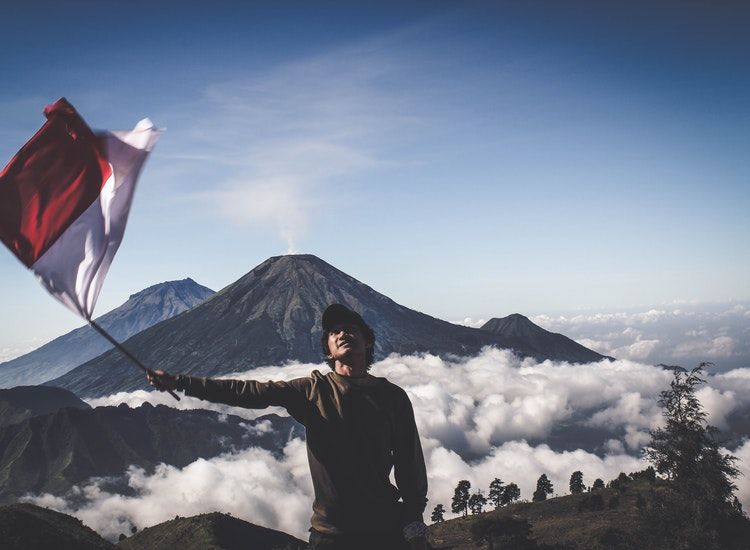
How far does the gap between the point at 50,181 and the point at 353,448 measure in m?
4.81

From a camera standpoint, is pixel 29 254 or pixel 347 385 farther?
pixel 29 254

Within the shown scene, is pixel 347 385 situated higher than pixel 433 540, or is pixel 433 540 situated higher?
pixel 347 385

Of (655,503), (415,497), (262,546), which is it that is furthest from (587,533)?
(262,546)

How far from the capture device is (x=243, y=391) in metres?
4.23

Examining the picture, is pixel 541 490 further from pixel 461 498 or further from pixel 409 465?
pixel 409 465

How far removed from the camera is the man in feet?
13.9

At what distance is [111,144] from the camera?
6316mm

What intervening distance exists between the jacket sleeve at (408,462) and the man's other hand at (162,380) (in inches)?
73.4

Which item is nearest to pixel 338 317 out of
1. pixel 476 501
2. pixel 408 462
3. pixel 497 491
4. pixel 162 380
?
pixel 408 462

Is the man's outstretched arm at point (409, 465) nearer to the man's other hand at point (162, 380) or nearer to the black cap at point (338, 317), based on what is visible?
the black cap at point (338, 317)

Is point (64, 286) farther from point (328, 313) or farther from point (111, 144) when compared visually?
point (328, 313)

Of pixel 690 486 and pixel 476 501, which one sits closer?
pixel 690 486

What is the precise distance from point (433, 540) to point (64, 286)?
108 metres

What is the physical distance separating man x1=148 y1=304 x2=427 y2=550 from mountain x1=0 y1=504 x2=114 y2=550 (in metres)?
70.8
